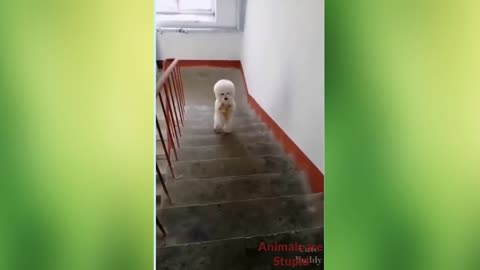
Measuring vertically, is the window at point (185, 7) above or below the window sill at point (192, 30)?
above

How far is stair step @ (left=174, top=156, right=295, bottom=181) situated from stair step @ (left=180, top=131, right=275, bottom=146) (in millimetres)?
60

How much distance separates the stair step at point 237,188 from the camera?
0.89 m

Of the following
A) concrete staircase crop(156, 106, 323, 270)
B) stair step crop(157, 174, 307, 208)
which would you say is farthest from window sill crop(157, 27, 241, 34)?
stair step crop(157, 174, 307, 208)

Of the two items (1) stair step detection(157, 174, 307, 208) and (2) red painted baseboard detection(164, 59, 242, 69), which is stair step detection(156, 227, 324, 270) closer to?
(1) stair step detection(157, 174, 307, 208)

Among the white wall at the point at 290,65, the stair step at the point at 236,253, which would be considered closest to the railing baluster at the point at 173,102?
the white wall at the point at 290,65

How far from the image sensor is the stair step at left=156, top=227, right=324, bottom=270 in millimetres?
767

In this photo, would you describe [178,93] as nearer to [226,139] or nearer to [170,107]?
[170,107]

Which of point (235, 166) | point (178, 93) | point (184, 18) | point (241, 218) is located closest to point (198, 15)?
point (184, 18)

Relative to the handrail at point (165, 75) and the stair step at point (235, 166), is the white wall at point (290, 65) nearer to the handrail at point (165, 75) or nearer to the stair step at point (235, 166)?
the stair step at point (235, 166)

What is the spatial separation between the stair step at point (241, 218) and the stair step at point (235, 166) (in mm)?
94

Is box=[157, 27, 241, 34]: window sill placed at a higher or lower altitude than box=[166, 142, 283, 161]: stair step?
higher

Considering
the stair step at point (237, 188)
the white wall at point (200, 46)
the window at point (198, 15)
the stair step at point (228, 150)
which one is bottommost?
the stair step at point (237, 188)

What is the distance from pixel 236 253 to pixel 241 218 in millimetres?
110

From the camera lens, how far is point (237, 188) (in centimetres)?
96
